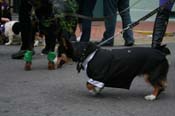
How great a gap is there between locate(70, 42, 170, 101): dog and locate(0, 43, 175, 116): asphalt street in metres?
0.22

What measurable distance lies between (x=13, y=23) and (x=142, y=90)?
195 inches

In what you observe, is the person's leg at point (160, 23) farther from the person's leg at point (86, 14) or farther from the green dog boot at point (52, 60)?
the person's leg at point (86, 14)

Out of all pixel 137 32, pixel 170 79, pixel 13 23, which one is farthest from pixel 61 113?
pixel 137 32

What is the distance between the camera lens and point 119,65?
241 inches

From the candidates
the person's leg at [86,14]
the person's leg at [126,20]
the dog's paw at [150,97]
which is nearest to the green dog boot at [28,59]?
the dog's paw at [150,97]

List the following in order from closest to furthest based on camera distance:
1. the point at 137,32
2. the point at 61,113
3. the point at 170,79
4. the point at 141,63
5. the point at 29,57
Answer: the point at 61,113, the point at 141,63, the point at 170,79, the point at 29,57, the point at 137,32

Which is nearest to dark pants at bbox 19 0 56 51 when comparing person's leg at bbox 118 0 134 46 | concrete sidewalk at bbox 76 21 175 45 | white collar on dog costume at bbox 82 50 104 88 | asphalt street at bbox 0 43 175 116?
asphalt street at bbox 0 43 175 116

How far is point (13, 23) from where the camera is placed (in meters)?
11.0

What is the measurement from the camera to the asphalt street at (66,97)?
18.7 feet

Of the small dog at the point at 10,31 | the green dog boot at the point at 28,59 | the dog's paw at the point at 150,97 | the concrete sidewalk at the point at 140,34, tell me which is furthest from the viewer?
the concrete sidewalk at the point at 140,34

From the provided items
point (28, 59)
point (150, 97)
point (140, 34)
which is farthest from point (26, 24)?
point (140, 34)

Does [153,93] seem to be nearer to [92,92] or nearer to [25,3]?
[92,92]

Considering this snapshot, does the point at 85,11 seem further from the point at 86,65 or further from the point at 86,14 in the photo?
the point at 86,65

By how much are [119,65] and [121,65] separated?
23 millimetres
